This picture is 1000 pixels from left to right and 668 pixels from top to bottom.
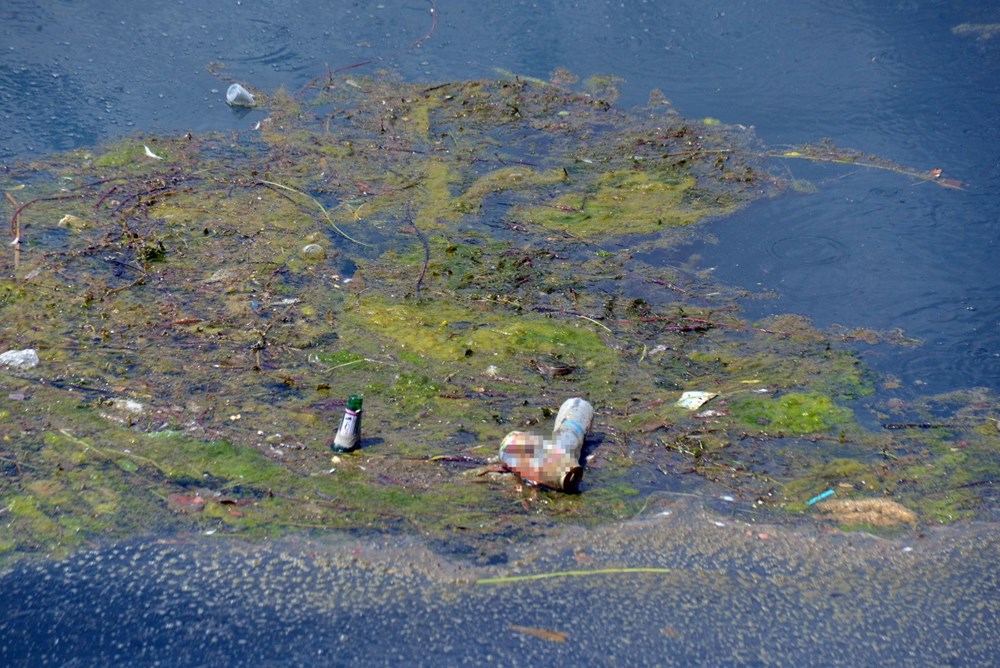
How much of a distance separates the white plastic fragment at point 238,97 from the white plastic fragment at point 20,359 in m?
2.79

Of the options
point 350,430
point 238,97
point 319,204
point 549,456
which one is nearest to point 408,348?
point 350,430

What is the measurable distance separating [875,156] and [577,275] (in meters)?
2.50

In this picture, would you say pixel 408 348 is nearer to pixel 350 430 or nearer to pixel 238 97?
pixel 350 430

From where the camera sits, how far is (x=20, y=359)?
3232 mm

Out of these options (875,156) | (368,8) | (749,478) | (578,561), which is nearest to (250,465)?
(578,561)

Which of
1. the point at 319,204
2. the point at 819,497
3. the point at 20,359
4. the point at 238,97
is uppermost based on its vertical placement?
the point at 238,97

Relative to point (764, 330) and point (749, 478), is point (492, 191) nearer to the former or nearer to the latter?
point (764, 330)

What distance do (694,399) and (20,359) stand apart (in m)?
2.68

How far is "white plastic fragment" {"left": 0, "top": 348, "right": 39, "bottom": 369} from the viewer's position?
3207 millimetres

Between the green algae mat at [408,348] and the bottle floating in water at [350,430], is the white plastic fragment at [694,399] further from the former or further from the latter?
the bottle floating in water at [350,430]

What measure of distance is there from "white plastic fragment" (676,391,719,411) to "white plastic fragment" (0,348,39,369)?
256 centimetres

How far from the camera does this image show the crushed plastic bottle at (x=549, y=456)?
9.25 feet

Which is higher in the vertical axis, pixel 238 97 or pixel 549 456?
pixel 238 97

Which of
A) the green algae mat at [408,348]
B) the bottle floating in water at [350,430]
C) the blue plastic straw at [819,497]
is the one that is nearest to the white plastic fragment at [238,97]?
the green algae mat at [408,348]
